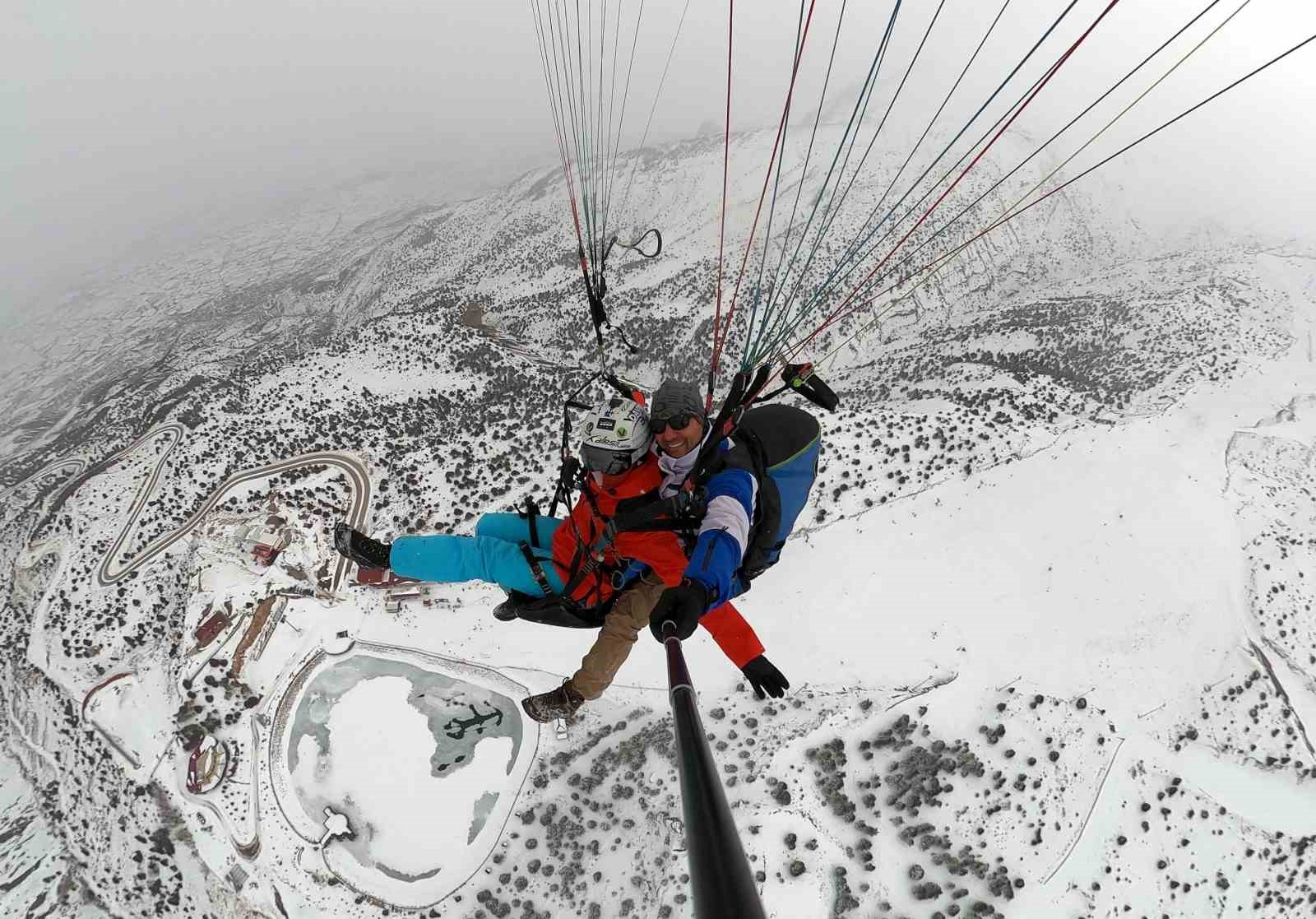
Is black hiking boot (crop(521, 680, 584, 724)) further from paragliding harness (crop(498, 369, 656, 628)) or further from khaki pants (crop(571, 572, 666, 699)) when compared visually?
paragliding harness (crop(498, 369, 656, 628))

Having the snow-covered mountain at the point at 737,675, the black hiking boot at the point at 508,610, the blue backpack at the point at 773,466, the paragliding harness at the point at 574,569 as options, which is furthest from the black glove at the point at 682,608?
the snow-covered mountain at the point at 737,675

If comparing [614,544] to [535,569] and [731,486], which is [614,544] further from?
[731,486]

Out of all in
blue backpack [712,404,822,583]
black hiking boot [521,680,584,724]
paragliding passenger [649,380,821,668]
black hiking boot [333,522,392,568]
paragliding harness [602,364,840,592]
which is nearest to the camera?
paragliding passenger [649,380,821,668]

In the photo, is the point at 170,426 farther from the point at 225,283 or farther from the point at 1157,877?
the point at 225,283

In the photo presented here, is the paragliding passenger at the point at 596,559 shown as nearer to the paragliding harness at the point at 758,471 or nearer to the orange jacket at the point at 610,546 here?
the orange jacket at the point at 610,546

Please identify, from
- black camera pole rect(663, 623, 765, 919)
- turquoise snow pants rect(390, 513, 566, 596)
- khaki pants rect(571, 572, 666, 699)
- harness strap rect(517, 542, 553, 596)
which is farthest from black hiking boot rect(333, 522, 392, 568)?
black camera pole rect(663, 623, 765, 919)

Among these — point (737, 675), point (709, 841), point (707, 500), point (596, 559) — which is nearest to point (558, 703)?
point (596, 559)
